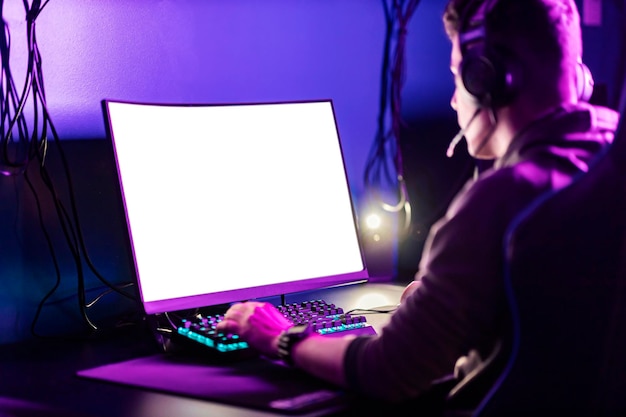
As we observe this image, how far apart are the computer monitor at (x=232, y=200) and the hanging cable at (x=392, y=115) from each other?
0.39 m

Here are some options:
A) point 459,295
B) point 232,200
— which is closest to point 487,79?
point 459,295

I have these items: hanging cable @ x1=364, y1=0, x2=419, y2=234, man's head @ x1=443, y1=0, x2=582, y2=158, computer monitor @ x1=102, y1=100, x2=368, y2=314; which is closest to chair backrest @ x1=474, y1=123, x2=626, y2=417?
man's head @ x1=443, y1=0, x2=582, y2=158

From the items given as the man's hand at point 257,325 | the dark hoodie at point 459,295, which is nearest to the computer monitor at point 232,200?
the man's hand at point 257,325

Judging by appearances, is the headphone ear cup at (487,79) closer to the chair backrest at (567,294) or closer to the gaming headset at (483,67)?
the gaming headset at (483,67)

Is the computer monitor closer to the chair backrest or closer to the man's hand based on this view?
the man's hand

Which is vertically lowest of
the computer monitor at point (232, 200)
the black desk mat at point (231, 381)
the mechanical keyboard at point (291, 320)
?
the black desk mat at point (231, 381)

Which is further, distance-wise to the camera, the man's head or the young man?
the man's head

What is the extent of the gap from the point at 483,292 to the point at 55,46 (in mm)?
1011

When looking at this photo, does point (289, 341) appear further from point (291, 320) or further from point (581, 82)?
point (581, 82)

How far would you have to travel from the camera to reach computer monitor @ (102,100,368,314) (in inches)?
53.7

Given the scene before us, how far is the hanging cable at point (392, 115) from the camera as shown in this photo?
206 cm

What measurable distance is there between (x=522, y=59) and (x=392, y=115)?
3.50ft

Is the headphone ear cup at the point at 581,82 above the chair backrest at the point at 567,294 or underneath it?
above

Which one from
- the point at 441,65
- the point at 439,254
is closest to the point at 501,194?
the point at 439,254
